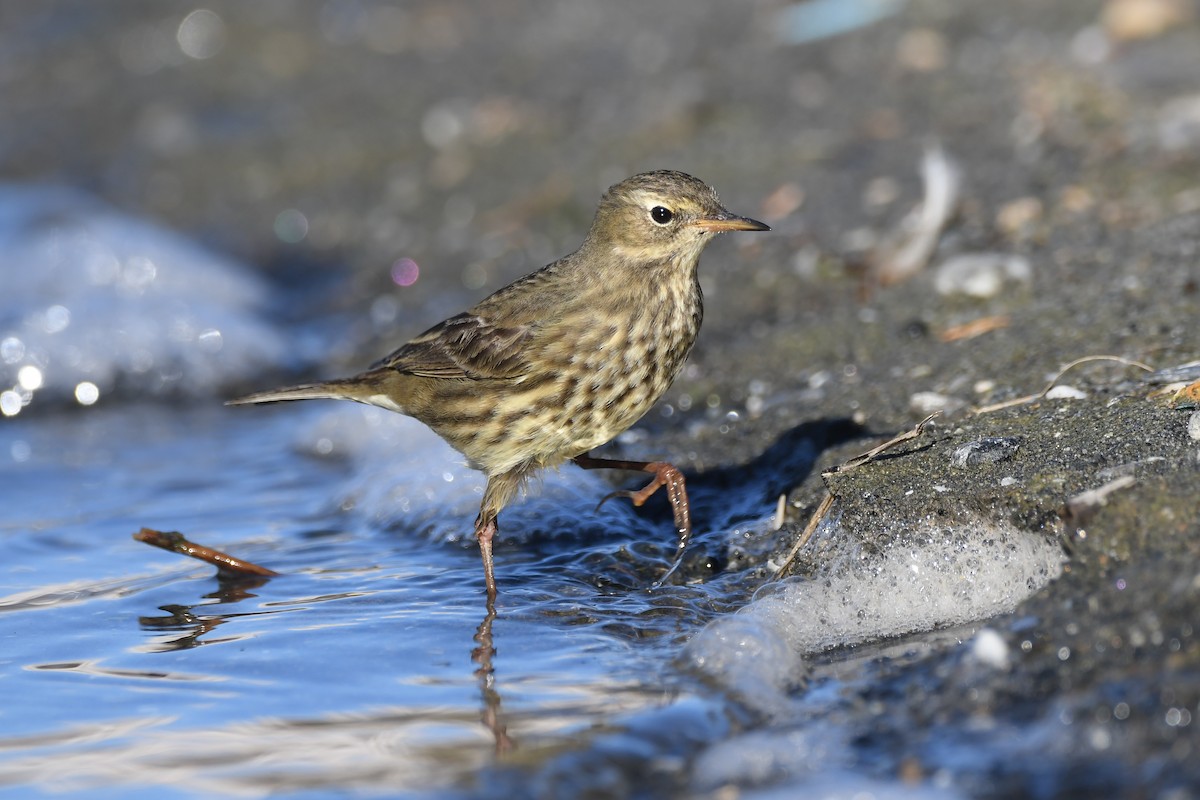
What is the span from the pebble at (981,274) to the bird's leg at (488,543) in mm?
2683

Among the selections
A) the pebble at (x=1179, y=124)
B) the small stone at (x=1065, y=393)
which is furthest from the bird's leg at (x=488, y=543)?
the pebble at (x=1179, y=124)

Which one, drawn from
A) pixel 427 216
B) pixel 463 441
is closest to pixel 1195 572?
pixel 463 441

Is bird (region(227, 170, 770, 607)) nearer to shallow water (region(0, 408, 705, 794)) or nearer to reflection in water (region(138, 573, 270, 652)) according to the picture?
shallow water (region(0, 408, 705, 794))

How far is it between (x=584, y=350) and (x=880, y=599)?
1.58 metres

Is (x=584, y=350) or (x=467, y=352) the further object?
(x=467, y=352)

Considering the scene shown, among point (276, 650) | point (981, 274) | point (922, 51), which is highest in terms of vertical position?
point (922, 51)

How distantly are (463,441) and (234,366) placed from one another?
376 centimetres

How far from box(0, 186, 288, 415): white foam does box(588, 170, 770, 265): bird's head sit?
13.2 feet

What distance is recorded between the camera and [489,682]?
4.48 m

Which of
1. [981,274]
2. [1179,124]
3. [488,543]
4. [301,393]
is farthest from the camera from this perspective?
[1179,124]

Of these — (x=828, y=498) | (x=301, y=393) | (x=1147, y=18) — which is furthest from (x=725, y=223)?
(x=1147, y=18)

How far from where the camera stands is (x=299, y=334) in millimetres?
9633

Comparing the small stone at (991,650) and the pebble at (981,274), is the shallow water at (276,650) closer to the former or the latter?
the small stone at (991,650)

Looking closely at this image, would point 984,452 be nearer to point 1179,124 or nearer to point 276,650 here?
point 276,650
